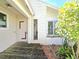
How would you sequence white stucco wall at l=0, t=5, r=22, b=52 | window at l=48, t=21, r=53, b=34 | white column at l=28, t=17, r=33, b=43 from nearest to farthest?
white stucco wall at l=0, t=5, r=22, b=52
white column at l=28, t=17, r=33, b=43
window at l=48, t=21, r=53, b=34

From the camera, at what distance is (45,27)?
2084 cm

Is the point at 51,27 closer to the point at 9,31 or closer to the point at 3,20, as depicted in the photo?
the point at 9,31

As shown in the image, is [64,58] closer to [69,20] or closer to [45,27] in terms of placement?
[69,20]

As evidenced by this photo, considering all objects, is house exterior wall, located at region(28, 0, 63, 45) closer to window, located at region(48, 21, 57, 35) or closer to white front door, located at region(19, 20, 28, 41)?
window, located at region(48, 21, 57, 35)

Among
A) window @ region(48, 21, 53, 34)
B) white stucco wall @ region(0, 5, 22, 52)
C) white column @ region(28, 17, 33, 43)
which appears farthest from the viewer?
window @ region(48, 21, 53, 34)

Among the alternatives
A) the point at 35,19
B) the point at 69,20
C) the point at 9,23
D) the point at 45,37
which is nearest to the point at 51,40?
the point at 45,37

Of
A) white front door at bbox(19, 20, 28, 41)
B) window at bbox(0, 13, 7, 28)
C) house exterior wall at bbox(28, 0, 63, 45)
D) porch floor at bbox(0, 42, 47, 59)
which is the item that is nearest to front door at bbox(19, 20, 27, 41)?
white front door at bbox(19, 20, 28, 41)

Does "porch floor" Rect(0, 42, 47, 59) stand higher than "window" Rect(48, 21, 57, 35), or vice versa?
"window" Rect(48, 21, 57, 35)

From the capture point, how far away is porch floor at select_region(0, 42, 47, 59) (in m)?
15.8

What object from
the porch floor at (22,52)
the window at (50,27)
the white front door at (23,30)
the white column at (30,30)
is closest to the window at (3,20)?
the porch floor at (22,52)

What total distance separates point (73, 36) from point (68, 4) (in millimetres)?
2162

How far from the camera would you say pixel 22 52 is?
55.9ft

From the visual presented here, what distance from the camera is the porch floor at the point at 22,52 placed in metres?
15.8

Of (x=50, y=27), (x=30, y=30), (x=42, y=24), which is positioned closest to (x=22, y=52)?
(x=30, y=30)
